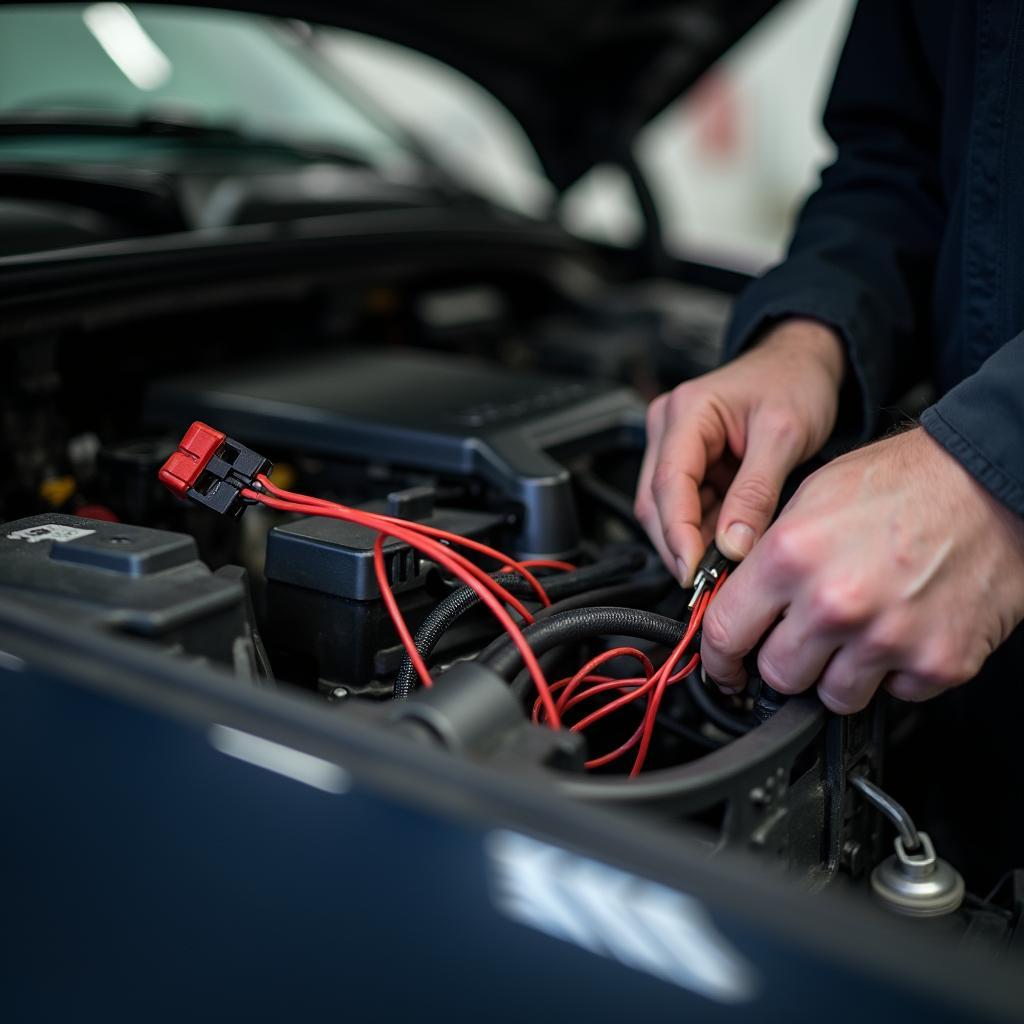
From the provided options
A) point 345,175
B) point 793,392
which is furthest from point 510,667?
point 345,175

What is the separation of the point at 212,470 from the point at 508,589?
25cm

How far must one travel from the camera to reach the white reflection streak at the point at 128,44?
1550mm

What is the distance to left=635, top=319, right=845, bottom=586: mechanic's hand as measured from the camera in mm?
846

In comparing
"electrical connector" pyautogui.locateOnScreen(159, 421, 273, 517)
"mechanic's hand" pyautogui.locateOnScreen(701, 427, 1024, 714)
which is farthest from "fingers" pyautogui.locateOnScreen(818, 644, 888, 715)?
"electrical connector" pyautogui.locateOnScreen(159, 421, 273, 517)

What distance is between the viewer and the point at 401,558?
0.85 meters

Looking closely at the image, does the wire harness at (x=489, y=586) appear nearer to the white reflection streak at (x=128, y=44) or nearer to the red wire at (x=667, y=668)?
the red wire at (x=667, y=668)

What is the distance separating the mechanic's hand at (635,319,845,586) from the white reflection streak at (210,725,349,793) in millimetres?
400

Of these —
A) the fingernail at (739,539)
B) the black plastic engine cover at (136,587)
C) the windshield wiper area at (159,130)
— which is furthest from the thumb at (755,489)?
the windshield wiper area at (159,130)

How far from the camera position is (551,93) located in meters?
2.15

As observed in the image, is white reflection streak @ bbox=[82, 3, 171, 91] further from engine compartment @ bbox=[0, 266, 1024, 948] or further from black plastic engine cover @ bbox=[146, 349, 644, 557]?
black plastic engine cover @ bbox=[146, 349, 644, 557]

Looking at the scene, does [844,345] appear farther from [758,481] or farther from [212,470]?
[212,470]

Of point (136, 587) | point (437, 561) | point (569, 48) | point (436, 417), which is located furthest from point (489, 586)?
point (569, 48)

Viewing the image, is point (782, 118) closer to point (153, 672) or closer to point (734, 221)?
point (734, 221)

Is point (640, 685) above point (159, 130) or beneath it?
beneath
